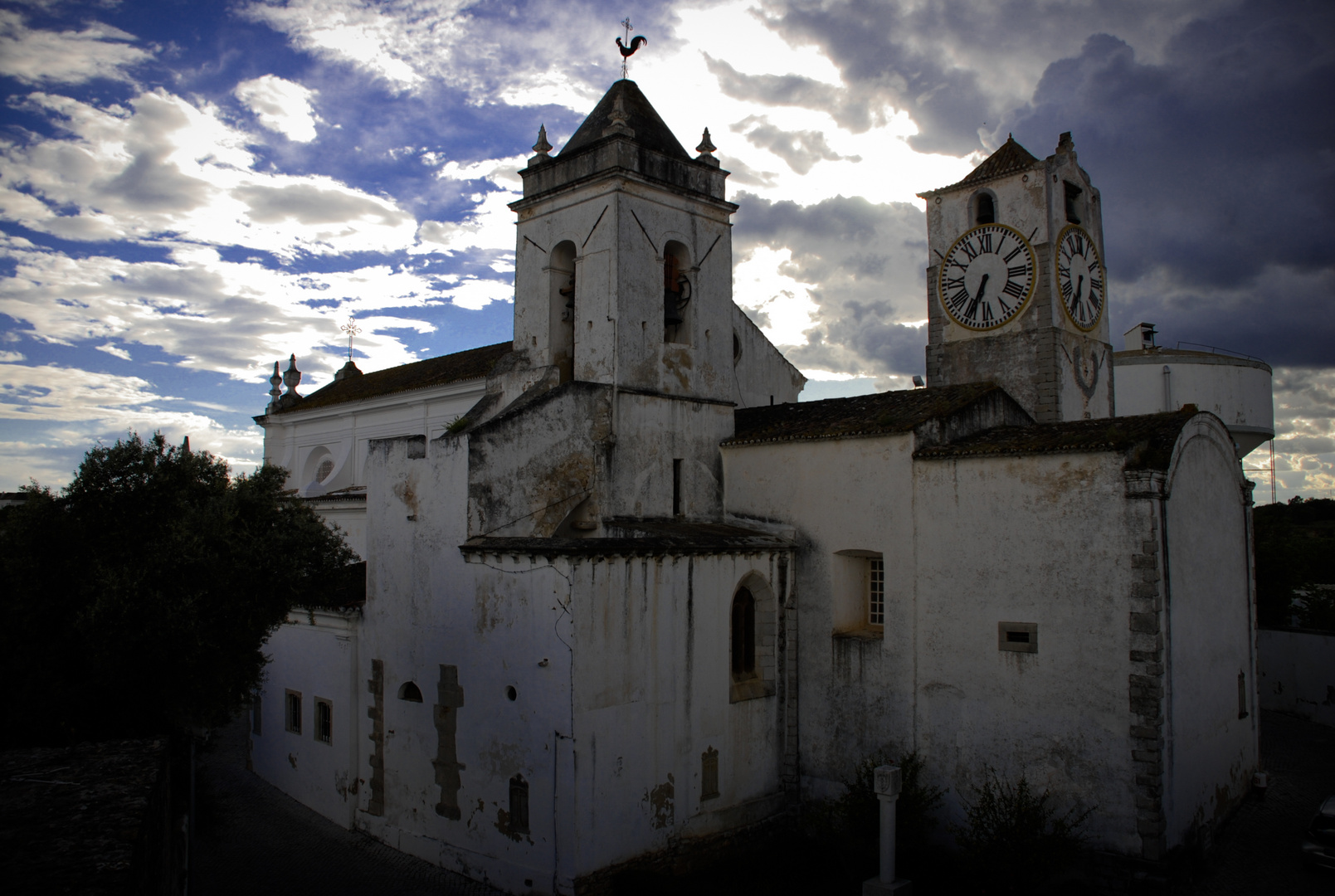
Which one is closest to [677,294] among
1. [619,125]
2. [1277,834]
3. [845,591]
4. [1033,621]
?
[619,125]

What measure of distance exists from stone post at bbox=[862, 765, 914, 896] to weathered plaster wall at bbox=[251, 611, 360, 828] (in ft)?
32.0

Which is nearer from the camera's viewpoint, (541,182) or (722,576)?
(722,576)

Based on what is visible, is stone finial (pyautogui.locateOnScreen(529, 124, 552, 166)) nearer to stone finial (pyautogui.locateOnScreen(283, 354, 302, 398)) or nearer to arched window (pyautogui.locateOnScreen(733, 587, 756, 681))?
arched window (pyautogui.locateOnScreen(733, 587, 756, 681))

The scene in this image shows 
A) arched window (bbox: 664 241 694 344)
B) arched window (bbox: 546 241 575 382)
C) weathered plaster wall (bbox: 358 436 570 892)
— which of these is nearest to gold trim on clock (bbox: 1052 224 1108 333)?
arched window (bbox: 664 241 694 344)

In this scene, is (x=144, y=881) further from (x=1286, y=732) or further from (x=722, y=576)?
(x=1286, y=732)

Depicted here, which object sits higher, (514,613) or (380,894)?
(514,613)

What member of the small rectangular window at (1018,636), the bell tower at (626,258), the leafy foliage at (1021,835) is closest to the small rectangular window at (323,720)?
the bell tower at (626,258)

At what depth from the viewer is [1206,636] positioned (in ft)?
47.8

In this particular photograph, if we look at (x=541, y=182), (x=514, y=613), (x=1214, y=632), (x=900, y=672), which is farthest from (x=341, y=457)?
(x=1214, y=632)

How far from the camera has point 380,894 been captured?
1358 cm

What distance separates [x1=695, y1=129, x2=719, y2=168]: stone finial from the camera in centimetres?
1831

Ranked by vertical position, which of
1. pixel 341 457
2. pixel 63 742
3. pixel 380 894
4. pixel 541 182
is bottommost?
pixel 380 894

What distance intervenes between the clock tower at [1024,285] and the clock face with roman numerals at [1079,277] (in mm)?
37

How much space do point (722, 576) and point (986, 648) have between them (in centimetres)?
441
